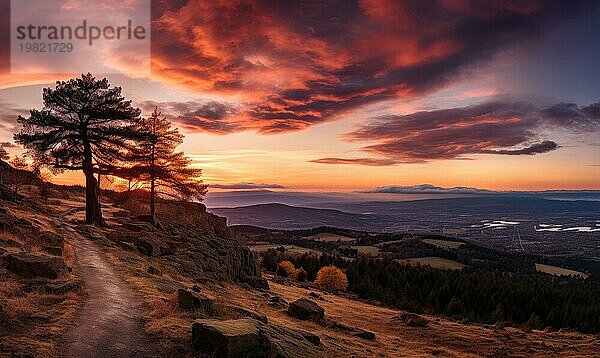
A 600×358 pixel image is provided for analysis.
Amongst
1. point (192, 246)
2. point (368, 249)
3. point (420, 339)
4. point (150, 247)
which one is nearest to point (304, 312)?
point (420, 339)

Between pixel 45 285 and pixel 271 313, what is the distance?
12501 millimetres

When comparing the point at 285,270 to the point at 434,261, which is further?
the point at 434,261

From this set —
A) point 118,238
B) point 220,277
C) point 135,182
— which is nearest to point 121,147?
point 135,182

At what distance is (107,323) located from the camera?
1314cm

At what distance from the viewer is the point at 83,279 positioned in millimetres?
18484

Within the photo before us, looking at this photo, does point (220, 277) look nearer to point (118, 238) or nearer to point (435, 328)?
point (118, 238)

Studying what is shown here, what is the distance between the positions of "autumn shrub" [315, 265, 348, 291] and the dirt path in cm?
5953

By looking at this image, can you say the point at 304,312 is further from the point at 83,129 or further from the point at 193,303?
the point at 83,129

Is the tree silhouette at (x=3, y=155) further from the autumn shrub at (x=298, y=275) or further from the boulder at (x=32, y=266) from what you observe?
the autumn shrub at (x=298, y=275)

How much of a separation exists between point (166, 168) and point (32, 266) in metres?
23.1

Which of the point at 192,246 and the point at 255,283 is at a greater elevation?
the point at 192,246

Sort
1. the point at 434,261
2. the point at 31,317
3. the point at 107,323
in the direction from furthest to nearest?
the point at 434,261, the point at 107,323, the point at 31,317

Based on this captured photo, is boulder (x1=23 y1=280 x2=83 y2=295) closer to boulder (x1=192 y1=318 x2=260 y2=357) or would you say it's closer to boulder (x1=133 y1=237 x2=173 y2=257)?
boulder (x1=192 y1=318 x2=260 y2=357)

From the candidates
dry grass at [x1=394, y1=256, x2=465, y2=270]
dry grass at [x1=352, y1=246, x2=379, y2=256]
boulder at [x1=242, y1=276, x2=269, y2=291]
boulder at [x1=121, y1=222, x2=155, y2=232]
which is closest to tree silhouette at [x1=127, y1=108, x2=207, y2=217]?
boulder at [x1=121, y1=222, x2=155, y2=232]
